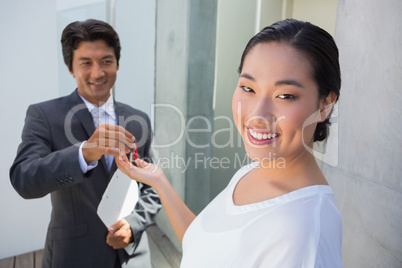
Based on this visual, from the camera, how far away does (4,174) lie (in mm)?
2971

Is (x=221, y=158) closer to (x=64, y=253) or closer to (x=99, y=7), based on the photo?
(x=99, y=7)

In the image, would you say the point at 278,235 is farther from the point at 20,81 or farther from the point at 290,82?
the point at 20,81

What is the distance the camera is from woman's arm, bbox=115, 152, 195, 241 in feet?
3.75

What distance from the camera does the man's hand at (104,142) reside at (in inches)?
48.1

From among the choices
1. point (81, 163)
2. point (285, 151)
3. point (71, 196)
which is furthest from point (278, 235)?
point (71, 196)

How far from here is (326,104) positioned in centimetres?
77

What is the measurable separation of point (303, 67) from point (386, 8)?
0.57m

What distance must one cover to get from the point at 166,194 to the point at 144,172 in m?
0.14

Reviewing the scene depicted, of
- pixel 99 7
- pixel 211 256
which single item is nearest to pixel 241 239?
pixel 211 256

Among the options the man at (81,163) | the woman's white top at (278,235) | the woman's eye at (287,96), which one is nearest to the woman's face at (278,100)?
the woman's eye at (287,96)

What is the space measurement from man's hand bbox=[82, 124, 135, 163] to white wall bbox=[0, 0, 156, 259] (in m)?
2.13

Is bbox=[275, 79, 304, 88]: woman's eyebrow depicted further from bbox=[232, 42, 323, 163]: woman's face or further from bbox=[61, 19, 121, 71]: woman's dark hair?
bbox=[61, 19, 121, 71]: woman's dark hair

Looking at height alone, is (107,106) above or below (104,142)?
above

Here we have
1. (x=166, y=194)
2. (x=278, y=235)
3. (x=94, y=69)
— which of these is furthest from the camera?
(x=94, y=69)
